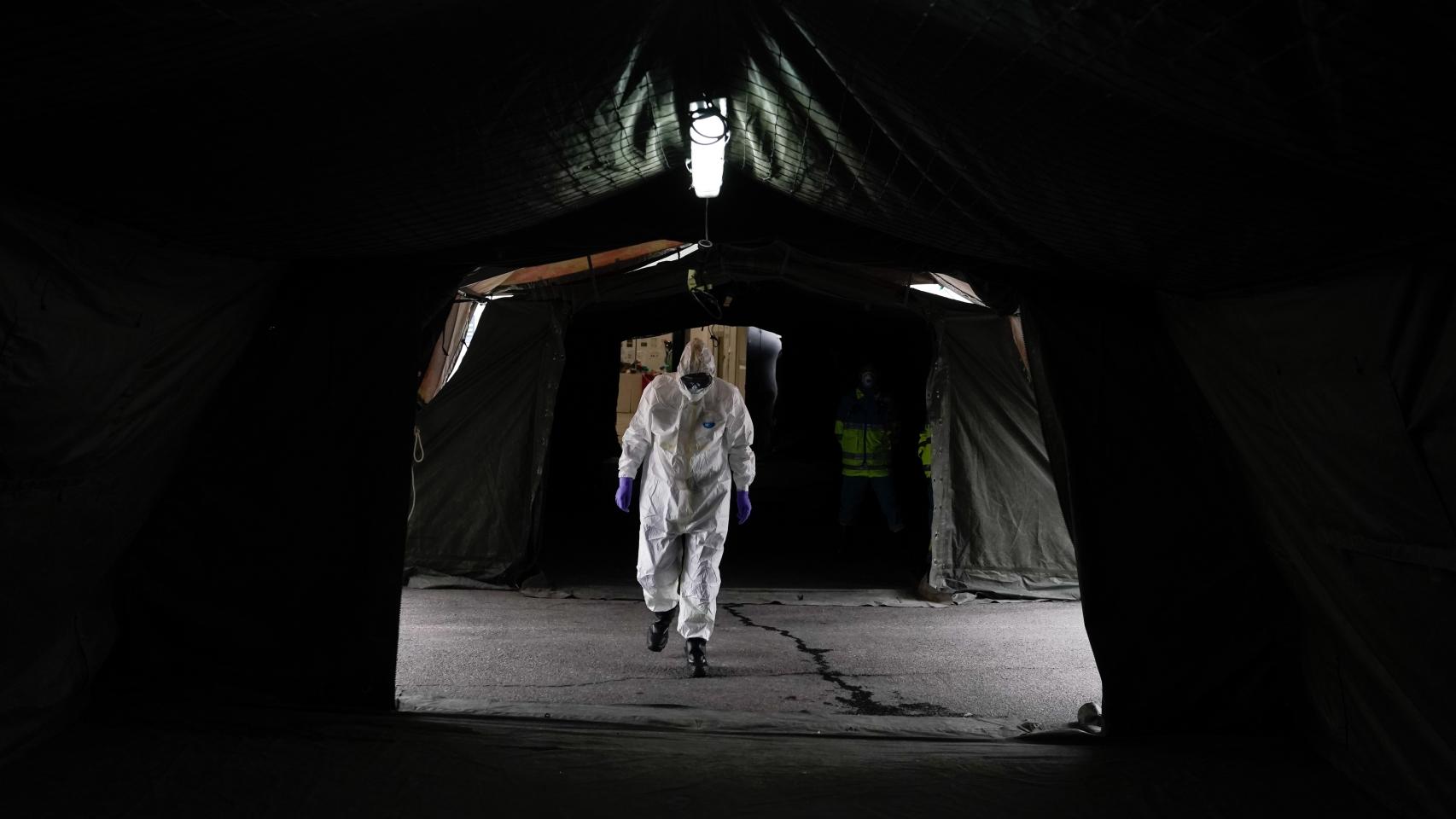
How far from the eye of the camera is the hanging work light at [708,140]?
2.33 metres

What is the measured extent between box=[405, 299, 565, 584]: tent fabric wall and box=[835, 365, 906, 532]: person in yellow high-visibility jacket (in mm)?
2458

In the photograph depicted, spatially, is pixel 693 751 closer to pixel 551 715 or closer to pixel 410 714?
pixel 551 715

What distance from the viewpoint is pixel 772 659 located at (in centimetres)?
402

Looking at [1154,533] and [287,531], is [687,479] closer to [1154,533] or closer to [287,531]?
[287,531]

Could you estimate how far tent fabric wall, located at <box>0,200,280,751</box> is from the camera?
2.05 metres

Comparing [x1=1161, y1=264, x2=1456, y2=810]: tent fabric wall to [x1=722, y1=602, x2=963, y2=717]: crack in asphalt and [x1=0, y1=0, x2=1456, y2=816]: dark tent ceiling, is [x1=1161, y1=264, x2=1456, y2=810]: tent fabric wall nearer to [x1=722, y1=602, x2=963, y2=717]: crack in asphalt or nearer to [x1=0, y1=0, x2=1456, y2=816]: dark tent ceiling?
[x1=0, y1=0, x2=1456, y2=816]: dark tent ceiling

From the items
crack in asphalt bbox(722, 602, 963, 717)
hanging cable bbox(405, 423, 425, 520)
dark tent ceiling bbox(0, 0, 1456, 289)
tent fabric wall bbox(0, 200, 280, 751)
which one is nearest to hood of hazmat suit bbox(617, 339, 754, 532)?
crack in asphalt bbox(722, 602, 963, 717)

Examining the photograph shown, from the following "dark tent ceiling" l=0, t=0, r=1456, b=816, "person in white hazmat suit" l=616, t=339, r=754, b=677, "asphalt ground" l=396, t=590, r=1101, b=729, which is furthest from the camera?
"person in white hazmat suit" l=616, t=339, r=754, b=677

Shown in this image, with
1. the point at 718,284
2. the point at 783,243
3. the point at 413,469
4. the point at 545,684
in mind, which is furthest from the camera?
the point at 718,284

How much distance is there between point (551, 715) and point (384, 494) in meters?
0.94

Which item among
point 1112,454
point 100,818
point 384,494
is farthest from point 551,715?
point 1112,454

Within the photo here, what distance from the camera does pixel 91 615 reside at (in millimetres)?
2689

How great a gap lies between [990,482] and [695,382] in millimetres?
2493

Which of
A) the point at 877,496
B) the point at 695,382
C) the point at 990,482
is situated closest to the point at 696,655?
the point at 695,382
